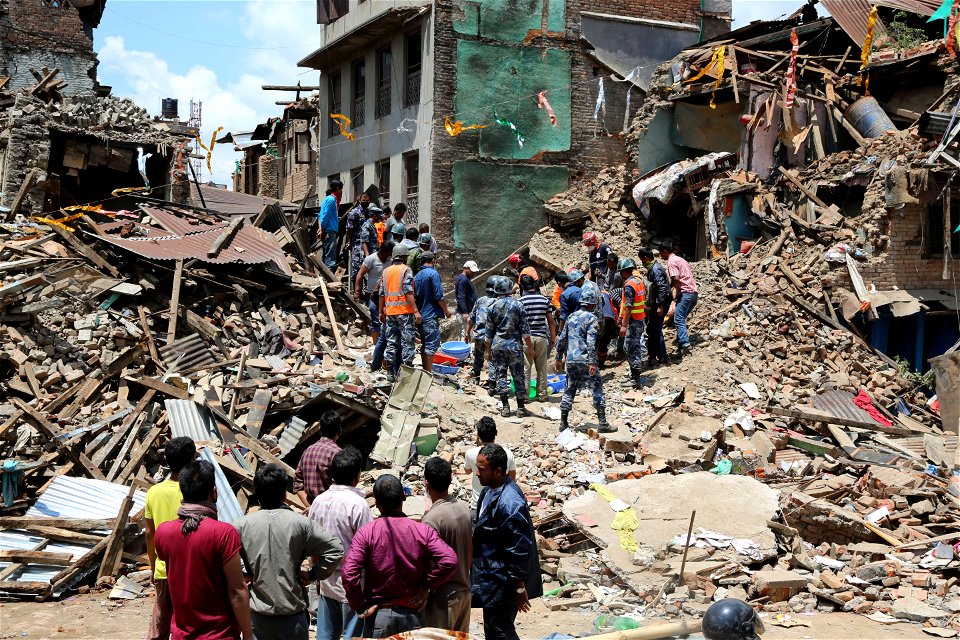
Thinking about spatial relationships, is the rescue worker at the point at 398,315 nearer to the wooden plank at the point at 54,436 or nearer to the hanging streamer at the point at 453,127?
the wooden plank at the point at 54,436

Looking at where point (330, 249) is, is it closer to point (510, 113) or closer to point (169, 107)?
point (510, 113)

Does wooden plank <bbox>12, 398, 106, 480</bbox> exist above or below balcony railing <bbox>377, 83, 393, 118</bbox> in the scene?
below

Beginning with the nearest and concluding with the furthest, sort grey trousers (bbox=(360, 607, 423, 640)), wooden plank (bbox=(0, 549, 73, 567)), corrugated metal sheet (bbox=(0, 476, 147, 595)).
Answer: grey trousers (bbox=(360, 607, 423, 640))
wooden plank (bbox=(0, 549, 73, 567))
corrugated metal sheet (bbox=(0, 476, 147, 595))

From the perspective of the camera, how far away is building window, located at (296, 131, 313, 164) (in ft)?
109

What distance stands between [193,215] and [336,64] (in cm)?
1143

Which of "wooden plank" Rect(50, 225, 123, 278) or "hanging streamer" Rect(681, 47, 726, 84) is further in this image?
"hanging streamer" Rect(681, 47, 726, 84)

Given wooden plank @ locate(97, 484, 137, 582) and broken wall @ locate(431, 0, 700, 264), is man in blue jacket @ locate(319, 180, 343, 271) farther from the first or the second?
wooden plank @ locate(97, 484, 137, 582)

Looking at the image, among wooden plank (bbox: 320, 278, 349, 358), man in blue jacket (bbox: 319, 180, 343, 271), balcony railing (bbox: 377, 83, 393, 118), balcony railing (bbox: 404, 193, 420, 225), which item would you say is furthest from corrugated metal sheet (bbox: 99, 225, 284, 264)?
balcony railing (bbox: 377, 83, 393, 118)

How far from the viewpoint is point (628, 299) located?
13688 mm

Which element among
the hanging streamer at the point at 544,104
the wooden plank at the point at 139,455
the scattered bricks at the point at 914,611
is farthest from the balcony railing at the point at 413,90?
the scattered bricks at the point at 914,611

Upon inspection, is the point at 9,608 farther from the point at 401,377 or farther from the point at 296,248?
the point at 296,248

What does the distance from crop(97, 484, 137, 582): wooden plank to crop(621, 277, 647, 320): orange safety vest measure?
302 inches

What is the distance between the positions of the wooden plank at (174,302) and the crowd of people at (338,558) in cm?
731

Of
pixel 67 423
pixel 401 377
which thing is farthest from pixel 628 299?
pixel 67 423
